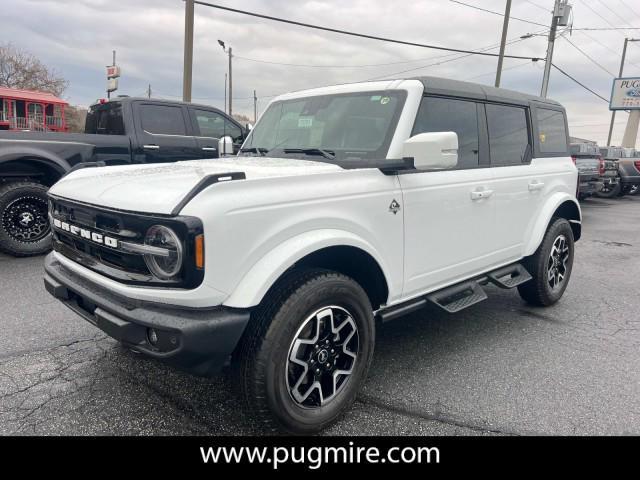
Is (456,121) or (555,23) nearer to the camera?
(456,121)

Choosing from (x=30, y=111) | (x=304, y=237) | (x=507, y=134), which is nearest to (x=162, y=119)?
(x=507, y=134)

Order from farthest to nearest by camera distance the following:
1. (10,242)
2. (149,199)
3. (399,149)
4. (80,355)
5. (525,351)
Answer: (10,242)
(525,351)
(80,355)
(399,149)
(149,199)

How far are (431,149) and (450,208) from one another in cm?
78

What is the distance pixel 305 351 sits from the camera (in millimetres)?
2467

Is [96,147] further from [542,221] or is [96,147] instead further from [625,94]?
[625,94]

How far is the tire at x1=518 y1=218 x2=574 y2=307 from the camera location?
445 centimetres

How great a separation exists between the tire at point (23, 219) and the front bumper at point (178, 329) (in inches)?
176

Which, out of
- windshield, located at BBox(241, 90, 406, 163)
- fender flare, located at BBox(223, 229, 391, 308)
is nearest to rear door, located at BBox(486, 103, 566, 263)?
windshield, located at BBox(241, 90, 406, 163)

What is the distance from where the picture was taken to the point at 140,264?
222 cm
